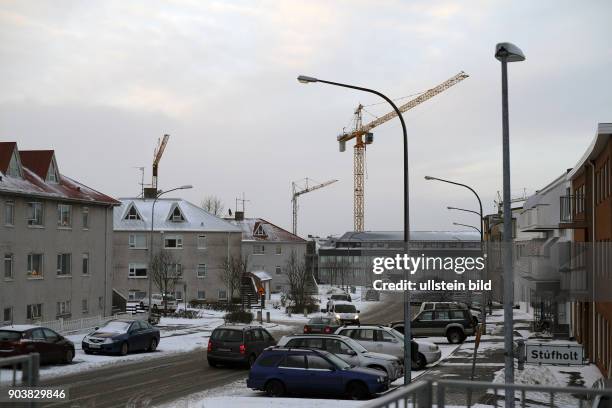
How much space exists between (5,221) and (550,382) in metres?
25.8

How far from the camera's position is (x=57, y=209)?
39.9 meters

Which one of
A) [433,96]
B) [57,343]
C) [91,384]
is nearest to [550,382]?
[91,384]

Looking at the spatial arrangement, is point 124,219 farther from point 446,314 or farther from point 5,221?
point 446,314

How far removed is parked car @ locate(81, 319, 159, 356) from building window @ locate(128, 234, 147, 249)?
123ft

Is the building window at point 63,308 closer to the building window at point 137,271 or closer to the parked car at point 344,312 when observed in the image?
the parked car at point 344,312

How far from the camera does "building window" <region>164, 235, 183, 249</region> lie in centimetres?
6969

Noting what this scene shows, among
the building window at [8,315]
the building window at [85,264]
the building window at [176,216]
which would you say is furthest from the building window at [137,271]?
the building window at [8,315]

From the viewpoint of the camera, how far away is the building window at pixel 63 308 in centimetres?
4034

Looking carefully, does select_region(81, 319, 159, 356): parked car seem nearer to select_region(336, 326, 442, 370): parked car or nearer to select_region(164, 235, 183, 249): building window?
select_region(336, 326, 442, 370): parked car

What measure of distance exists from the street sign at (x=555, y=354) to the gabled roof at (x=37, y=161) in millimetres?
32072

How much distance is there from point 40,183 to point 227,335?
57.0ft

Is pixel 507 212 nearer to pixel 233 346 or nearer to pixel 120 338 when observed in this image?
pixel 233 346

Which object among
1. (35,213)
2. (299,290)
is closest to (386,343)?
(35,213)

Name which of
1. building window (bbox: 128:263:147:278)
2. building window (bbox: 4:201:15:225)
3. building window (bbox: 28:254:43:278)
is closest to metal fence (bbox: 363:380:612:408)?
building window (bbox: 4:201:15:225)
